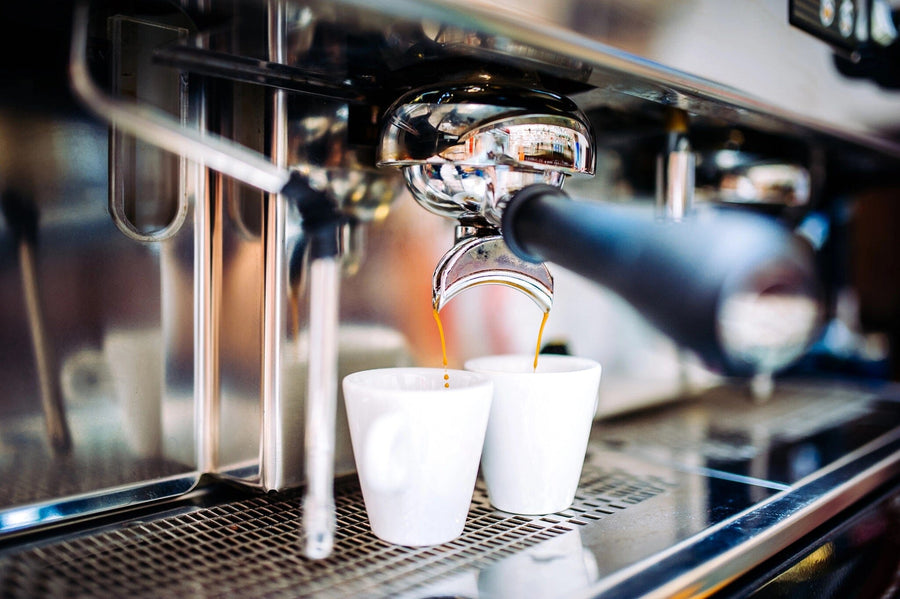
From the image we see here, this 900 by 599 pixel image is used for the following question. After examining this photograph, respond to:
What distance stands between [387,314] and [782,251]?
0.92 feet

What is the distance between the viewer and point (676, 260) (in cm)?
34

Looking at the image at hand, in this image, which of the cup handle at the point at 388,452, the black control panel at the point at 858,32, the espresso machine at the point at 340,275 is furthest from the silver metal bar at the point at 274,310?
the black control panel at the point at 858,32

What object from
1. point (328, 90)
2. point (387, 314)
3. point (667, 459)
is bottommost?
point (667, 459)

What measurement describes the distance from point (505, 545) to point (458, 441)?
69mm

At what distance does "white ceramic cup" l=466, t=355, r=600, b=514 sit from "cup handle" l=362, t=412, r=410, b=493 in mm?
87

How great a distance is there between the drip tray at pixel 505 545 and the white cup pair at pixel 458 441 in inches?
0.6

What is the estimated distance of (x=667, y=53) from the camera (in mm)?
500

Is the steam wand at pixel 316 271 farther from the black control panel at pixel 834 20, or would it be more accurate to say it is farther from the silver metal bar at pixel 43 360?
the black control panel at pixel 834 20

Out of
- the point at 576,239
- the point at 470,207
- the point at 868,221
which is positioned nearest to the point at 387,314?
the point at 470,207

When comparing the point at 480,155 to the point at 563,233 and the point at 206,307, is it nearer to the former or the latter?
the point at 563,233

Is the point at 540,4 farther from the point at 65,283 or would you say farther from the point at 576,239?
the point at 65,283

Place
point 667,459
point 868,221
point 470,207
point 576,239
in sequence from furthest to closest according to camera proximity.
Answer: point 868,221, point 667,459, point 470,207, point 576,239

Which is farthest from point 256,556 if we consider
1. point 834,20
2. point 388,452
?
point 834,20

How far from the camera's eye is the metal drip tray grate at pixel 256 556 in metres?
0.37
